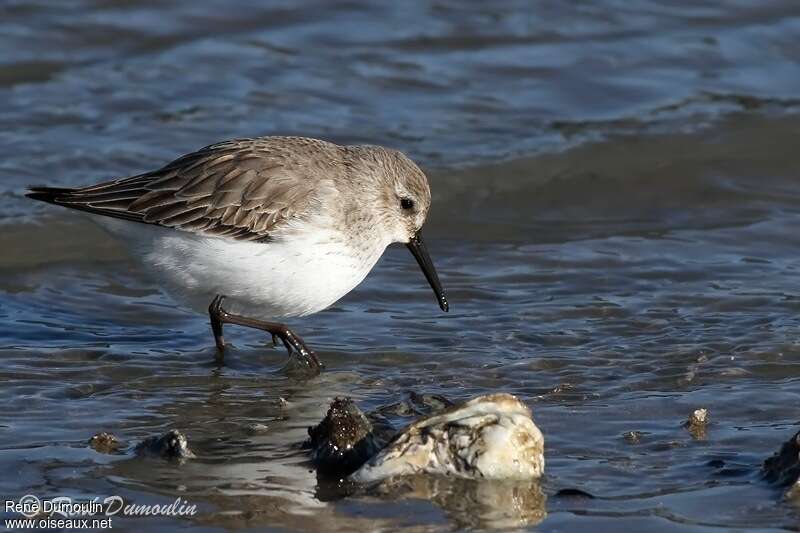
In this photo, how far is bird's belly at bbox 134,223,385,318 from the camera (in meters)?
7.73

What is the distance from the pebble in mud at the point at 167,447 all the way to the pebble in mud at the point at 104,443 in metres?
0.12

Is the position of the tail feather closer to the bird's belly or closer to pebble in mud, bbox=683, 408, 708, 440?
the bird's belly

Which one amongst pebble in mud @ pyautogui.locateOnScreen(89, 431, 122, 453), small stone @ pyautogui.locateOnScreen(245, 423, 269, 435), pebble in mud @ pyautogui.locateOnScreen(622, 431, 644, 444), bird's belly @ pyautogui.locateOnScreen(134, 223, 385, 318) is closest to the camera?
pebble in mud @ pyautogui.locateOnScreen(89, 431, 122, 453)

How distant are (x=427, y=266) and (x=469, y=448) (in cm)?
303

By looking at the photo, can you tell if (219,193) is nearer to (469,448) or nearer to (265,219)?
(265,219)

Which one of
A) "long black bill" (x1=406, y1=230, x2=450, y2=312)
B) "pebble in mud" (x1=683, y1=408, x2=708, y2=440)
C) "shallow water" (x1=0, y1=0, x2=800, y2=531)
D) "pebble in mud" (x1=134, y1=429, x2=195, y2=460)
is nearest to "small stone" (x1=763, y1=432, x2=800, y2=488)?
"shallow water" (x1=0, y1=0, x2=800, y2=531)

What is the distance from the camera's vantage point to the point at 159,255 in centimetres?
798

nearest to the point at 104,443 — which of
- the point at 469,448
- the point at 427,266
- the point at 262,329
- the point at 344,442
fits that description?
the point at 344,442

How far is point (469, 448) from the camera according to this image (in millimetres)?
5676

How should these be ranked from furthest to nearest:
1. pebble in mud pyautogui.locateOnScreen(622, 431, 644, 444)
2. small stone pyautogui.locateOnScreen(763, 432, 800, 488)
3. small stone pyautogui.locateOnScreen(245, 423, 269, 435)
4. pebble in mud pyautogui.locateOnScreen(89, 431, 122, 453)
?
1. small stone pyautogui.locateOnScreen(245, 423, 269, 435)
2. pebble in mud pyautogui.locateOnScreen(622, 431, 644, 444)
3. pebble in mud pyautogui.locateOnScreen(89, 431, 122, 453)
4. small stone pyautogui.locateOnScreen(763, 432, 800, 488)

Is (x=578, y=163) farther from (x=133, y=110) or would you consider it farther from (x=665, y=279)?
(x=133, y=110)

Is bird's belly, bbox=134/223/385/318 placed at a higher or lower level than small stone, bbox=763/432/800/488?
lower

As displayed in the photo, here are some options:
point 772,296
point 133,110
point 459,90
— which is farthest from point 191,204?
point 459,90

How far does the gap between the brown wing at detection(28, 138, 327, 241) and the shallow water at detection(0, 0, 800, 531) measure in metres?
0.79
